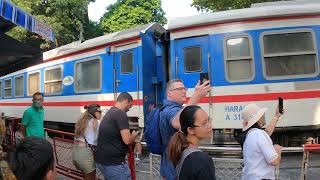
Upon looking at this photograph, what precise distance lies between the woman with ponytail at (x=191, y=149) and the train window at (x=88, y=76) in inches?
358

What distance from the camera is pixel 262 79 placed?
8977 mm

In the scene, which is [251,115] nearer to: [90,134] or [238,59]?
[90,134]

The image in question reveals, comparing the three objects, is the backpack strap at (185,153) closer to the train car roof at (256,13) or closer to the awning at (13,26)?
the awning at (13,26)

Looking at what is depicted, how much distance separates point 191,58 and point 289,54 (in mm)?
2094

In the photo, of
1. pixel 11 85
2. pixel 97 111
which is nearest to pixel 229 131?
pixel 97 111

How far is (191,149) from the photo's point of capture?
122 inches

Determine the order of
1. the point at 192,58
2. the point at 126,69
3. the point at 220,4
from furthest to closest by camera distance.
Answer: the point at 220,4 → the point at 126,69 → the point at 192,58

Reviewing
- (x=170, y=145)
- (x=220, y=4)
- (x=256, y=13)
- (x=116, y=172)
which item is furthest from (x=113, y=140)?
(x=220, y=4)

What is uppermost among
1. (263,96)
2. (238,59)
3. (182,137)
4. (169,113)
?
(238,59)

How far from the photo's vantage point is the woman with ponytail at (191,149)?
2945mm

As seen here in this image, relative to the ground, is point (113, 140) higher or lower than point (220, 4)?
lower

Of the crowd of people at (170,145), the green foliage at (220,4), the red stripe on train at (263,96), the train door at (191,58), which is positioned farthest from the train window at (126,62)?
the green foliage at (220,4)

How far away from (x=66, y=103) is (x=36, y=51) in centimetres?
433

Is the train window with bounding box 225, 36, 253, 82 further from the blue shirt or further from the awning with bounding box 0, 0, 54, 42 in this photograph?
the blue shirt
